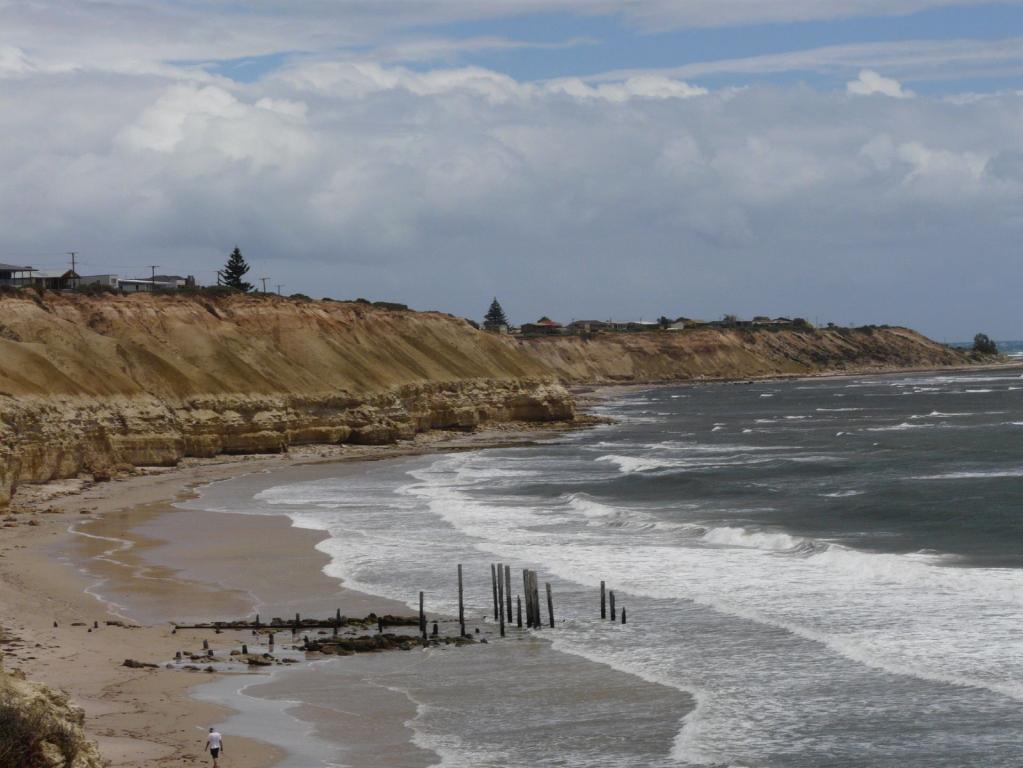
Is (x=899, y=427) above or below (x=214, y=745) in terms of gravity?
above

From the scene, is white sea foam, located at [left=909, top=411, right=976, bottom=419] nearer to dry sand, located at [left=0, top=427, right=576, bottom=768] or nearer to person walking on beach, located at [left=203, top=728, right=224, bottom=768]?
dry sand, located at [left=0, top=427, right=576, bottom=768]

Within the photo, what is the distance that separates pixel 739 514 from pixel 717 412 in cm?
7510

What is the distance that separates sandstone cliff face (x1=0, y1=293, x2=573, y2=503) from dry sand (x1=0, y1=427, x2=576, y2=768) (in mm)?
3278

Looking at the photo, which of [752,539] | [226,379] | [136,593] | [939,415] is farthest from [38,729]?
[939,415]

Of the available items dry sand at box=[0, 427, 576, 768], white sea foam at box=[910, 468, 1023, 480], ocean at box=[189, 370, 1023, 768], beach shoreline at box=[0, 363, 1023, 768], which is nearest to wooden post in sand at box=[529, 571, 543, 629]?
ocean at box=[189, 370, 1023, 768]

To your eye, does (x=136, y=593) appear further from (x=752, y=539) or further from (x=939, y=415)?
(x=939, y=415)

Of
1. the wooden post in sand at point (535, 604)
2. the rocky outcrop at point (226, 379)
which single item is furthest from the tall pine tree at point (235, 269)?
the wooden post in sand at point (535, 604)

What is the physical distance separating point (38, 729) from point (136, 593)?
1751 centimetres

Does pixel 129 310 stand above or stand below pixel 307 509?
above

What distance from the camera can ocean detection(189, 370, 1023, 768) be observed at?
19.0 m

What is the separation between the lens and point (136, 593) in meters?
30.4

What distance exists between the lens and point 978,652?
75.7 ft

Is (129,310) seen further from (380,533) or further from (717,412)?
(717,412)

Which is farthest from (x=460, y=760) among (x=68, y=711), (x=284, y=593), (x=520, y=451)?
(x=520, y=451)
